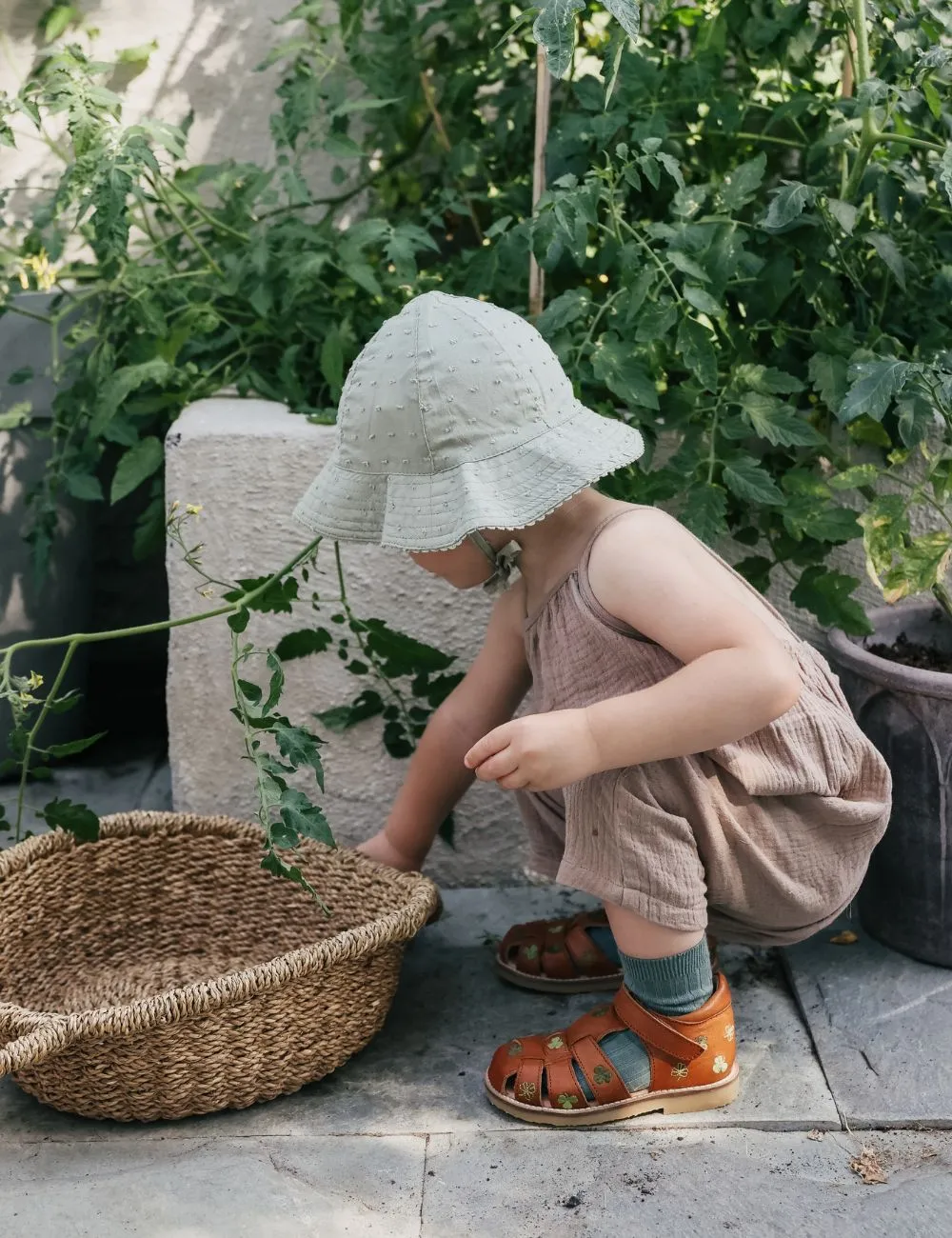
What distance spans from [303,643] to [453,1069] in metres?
0.71

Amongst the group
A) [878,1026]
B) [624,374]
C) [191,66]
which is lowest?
[878,1026]

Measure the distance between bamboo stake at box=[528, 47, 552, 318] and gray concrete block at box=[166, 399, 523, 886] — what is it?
16.3 inches

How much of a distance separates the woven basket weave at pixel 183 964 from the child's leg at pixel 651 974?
0.29 metres

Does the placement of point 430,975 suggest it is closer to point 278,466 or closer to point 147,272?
point 278,466

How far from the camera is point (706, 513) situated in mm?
1982

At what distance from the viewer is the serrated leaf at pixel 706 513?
1.98m

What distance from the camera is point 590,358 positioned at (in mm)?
2078

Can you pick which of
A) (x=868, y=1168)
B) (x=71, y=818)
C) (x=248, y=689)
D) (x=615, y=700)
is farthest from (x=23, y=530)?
(x=868, y=1168)

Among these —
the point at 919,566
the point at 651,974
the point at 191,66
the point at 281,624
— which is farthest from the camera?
the point at 191,66

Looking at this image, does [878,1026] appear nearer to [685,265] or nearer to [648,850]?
[648,850]

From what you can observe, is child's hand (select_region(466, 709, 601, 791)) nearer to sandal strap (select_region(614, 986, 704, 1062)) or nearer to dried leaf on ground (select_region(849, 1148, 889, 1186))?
sandal strap (select_region(614, 986, 704, 1062))

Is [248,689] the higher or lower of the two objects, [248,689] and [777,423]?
the lower

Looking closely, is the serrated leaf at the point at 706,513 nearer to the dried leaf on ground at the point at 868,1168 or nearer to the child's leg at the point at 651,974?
the child's leg at the point at 651,974

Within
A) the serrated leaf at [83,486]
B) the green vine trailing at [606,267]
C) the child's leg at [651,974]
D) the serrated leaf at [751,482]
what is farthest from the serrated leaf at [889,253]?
the serrated leaf at [83,486]
